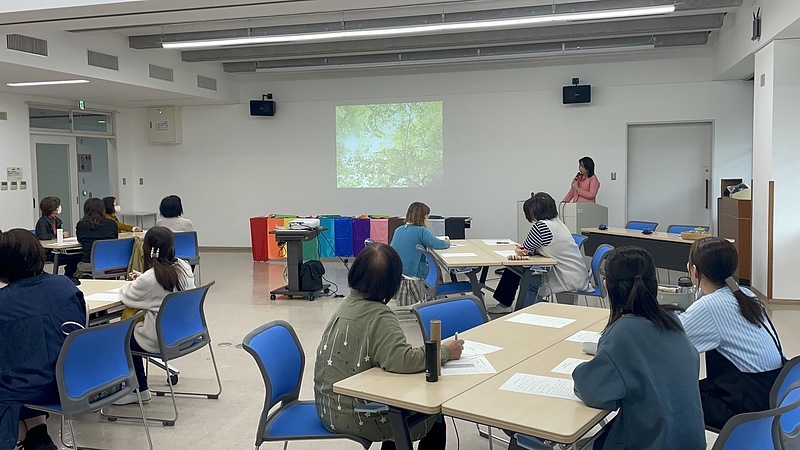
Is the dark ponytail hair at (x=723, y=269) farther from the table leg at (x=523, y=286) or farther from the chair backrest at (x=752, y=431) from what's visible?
the table leg at (x=523, y=286)

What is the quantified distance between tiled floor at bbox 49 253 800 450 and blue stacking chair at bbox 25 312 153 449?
2.05ft

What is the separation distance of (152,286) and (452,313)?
6.14 ft

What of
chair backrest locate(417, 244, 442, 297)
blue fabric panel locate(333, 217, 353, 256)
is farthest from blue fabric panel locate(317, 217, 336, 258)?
chair backrest locate(417, 244, 442, 297)

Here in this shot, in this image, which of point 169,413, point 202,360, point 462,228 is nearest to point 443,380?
point 169,413

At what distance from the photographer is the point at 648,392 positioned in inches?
82.7

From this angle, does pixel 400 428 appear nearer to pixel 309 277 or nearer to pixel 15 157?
pixel 309 277

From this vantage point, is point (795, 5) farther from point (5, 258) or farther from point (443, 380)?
point (5, 258)

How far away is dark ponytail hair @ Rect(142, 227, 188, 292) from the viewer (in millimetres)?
3992

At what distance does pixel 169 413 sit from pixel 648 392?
10.3ft

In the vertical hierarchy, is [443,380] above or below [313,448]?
above

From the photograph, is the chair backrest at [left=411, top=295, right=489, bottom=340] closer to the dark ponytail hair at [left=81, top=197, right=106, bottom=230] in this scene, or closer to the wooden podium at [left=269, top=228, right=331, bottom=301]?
the wooden podium at [left=269, top=228, right=331, bottom=301]

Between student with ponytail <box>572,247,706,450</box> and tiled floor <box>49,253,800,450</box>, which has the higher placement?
student with ponytail <box>572,247,706,450</box>

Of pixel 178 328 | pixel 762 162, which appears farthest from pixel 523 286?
pixel 762 162

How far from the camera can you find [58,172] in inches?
446
